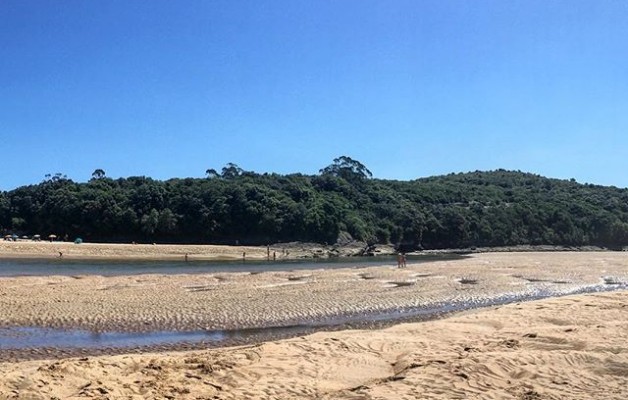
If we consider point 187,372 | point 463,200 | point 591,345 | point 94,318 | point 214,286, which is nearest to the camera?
point 187,372

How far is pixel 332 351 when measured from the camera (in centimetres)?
1299

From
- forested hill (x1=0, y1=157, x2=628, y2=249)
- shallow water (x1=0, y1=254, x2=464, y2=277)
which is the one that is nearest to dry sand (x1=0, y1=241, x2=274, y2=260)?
shallow water (x1=0, y1=254, x2=464, y2=277)

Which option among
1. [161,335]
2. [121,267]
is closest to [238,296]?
[161,335]

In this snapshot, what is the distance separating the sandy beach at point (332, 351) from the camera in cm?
966

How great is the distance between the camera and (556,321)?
17500 millimetres

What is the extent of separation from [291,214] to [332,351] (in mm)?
98520

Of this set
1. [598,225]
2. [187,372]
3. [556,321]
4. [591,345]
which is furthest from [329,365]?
[598,225]

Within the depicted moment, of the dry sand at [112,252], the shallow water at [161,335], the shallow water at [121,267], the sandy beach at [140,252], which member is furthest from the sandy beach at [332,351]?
the sandy beach at [140,252]

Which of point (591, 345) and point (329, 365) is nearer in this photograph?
point (329, 365)

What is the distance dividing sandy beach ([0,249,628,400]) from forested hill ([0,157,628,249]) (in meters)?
80.8

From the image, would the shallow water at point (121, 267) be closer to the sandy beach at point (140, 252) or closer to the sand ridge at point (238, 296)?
the sand ridge at point (238, 296)

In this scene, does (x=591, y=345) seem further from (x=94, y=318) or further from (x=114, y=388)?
(x=94, y=318)

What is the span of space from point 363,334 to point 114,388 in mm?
8113

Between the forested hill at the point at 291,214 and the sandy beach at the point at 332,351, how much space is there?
8079 cm
